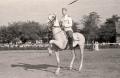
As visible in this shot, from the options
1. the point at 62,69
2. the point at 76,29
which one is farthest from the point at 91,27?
the point at 62,69

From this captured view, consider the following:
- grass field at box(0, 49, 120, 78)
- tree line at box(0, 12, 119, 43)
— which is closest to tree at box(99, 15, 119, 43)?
tree line at box(0, 12, 119, 43)

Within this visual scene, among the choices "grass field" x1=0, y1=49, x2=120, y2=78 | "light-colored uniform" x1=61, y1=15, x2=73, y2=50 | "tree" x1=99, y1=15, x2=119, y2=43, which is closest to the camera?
"grass field" x1=0, y1=49, x2=120, y2=78

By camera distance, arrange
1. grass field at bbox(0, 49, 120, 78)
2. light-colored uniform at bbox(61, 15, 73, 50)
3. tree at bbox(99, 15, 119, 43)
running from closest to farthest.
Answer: grass field at bbox(0, 49, 120, 78), light-colored uniform at bbox(61, 15, 73, 50), tree at bbox(99, 15, 119, 43)

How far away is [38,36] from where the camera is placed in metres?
104

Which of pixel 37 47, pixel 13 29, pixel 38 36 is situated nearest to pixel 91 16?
pixel 38 36

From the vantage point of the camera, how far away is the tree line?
8319 cm

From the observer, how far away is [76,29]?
82.1 m

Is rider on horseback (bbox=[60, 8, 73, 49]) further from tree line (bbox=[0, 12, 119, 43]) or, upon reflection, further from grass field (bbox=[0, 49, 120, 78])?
tree line (bbox=[0, 12, 119, 43])

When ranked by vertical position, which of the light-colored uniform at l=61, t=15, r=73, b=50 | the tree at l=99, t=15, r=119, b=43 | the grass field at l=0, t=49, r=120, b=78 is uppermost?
the light-colored uniform at l=61, t=15, r=73, b=50

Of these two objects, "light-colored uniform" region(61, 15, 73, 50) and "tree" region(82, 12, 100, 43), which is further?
"tree" region(82, 12, 100, 43)

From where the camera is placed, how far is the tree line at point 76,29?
8319 cm

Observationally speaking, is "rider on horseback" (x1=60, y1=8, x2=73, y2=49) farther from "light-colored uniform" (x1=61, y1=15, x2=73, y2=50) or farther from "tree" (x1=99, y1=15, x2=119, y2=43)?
"tree" (x1=99, y1=15, x2=119, y2=43)

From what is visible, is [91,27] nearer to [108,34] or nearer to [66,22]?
[108,34]

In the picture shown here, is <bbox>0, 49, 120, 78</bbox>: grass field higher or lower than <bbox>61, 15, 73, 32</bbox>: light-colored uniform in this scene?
lower
